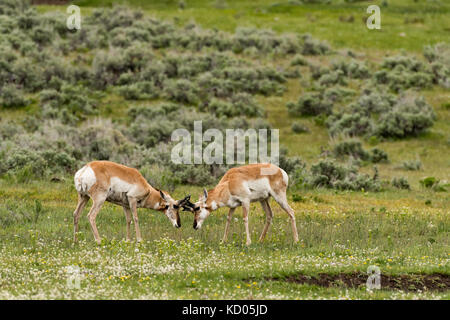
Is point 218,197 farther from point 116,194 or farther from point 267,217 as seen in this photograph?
point 116,194

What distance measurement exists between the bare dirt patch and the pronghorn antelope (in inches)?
179

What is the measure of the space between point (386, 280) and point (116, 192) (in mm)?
6698

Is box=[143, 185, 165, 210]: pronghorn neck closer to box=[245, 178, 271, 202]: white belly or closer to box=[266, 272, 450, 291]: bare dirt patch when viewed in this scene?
box=[245, 178, 271, 202]: white belly

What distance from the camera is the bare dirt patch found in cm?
1139

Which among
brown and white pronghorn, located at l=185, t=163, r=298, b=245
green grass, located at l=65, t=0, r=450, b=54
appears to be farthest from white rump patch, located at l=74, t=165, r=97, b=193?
green grass, located at l=65, t=0, r=450, b=54

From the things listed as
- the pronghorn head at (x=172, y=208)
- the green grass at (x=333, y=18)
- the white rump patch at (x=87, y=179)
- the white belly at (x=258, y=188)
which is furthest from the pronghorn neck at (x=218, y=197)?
the green grass at (x=333, y=18)

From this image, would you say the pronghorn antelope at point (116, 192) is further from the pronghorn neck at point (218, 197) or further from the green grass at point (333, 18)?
the green grass at point (333, 18)

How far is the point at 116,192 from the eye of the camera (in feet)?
50.0

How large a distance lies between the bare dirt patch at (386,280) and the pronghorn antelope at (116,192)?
456 cm

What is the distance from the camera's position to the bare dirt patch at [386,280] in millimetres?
11391

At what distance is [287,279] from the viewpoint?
11430 millimetres

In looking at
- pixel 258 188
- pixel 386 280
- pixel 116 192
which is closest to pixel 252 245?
pixel 258 188

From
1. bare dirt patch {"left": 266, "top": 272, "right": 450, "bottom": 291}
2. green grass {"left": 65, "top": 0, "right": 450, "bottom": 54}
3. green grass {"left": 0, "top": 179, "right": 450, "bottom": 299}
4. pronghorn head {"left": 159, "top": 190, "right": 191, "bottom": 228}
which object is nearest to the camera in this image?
green grass {"left": 0, "top": 179, "right": 450, "bottom": 299}
